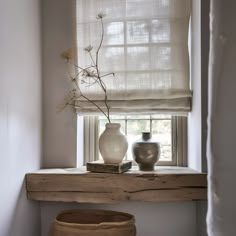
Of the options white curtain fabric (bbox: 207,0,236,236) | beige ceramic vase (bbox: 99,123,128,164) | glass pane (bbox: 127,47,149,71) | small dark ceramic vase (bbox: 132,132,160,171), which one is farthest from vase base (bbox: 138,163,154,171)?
white curtain fabric (bbox: 207,0,236,236)

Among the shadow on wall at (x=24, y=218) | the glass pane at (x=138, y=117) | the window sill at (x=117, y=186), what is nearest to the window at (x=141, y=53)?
the glass pane at (x=138, y=117)

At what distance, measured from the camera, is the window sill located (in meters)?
1.80

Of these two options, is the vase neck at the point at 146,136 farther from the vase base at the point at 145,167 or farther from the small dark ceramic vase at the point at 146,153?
the vase base at the point at 145,167

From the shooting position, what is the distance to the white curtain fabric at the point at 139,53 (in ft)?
6.59

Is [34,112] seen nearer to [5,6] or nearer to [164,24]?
[5,6]

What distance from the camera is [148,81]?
2.03 m

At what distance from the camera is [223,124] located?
123 cm

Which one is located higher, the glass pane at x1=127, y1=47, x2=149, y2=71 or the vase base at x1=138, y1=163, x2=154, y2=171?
the glass pane at x1=127, y1=47, x2=149, y2=71

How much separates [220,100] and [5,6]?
108 centimetres

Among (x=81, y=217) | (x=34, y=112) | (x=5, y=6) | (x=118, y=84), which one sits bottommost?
(x=81, y=217)

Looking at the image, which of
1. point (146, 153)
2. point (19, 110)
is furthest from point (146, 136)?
point (19, 110)

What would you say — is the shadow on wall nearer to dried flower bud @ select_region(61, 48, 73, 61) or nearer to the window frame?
the window frame

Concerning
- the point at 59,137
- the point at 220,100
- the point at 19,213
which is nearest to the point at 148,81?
the point at 59,137

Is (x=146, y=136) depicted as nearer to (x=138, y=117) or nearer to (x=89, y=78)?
(x=138, y=117)
